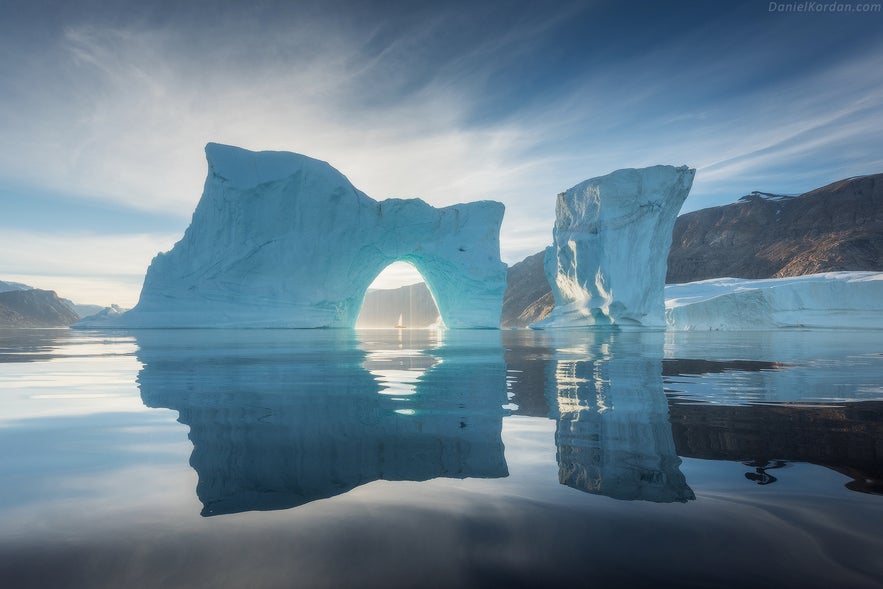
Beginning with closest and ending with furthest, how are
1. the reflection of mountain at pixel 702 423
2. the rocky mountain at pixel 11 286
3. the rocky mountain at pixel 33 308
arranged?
1. the reflection of mountain at pixel 702 423
2. the rocky mountain at pixel 33 308
3. the rocky mountain at pixel 11 286

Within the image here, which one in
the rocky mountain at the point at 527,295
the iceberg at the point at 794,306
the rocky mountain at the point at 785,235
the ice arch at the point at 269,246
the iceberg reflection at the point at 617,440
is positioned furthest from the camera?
the rocky mountain at the point at 527,295

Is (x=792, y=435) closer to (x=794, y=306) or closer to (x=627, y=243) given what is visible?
(x=627, y=243)

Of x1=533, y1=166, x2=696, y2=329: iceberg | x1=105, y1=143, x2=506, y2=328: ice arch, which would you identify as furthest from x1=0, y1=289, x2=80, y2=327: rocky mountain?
x1=533, y1=166, x2=696, y2=329: iceberg

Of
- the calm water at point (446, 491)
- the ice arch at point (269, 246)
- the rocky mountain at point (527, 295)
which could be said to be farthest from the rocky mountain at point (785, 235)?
the calm water at point (446, 491)

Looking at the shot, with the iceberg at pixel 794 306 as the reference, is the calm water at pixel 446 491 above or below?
below

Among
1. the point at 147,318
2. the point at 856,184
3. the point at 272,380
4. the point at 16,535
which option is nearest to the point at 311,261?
the point at 147,318

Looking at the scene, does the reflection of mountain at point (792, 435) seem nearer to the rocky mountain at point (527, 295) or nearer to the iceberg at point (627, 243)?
the iceberg at point (627, 243)
